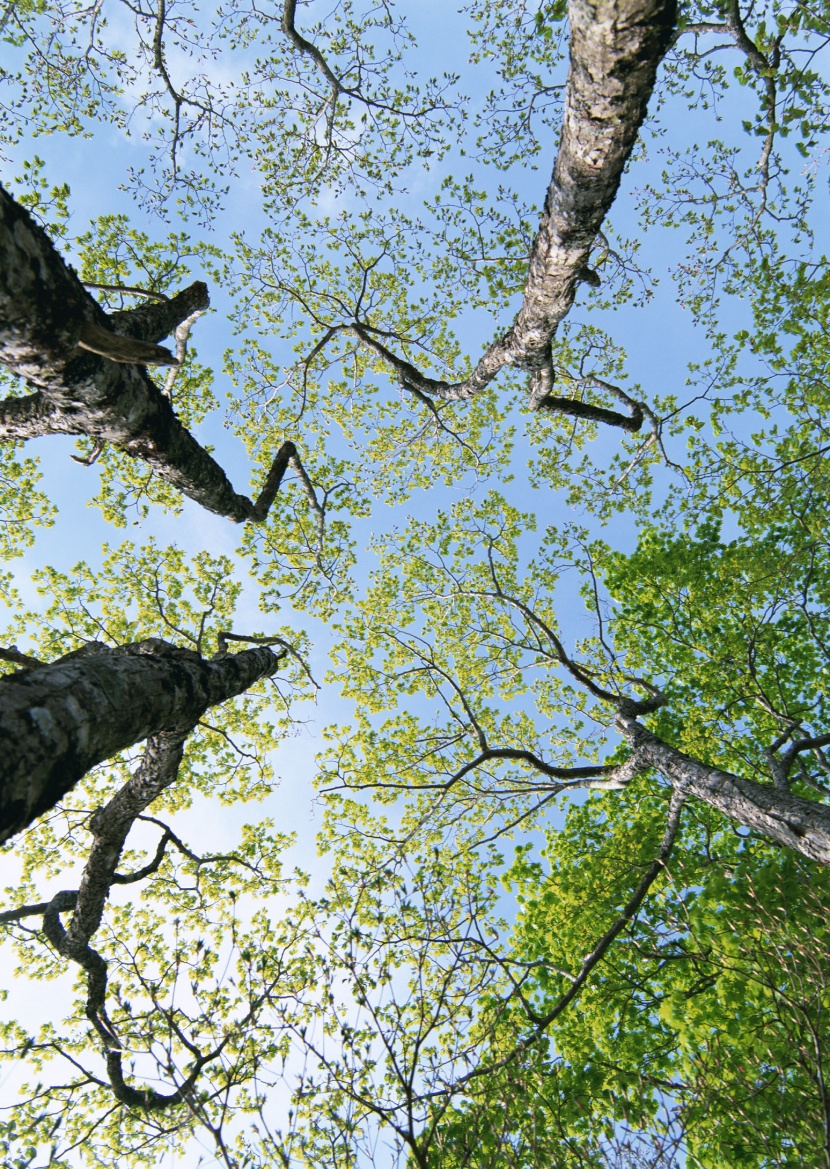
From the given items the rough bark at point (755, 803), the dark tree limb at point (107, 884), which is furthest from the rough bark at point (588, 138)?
the dark tree limb at point (107, 884)

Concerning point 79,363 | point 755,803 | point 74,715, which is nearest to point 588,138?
point 79,363

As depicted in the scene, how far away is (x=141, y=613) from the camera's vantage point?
446 inches

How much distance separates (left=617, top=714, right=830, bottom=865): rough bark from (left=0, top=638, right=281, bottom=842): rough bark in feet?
18.4

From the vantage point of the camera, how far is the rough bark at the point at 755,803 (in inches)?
208

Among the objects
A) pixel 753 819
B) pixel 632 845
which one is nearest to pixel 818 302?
pixel 753 819

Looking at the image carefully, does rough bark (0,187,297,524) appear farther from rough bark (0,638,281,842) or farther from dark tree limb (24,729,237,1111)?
dark tree limb (24,729,237,1111)

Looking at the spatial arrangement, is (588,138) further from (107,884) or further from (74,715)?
(107,884)

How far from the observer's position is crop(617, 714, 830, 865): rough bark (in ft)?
17.3

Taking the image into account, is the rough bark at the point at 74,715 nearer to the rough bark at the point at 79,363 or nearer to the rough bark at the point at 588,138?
the rough bark at the point at 79,363

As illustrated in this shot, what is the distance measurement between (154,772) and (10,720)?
380 centimetres

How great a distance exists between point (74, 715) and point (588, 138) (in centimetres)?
522

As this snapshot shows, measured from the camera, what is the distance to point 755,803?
584 centimetres

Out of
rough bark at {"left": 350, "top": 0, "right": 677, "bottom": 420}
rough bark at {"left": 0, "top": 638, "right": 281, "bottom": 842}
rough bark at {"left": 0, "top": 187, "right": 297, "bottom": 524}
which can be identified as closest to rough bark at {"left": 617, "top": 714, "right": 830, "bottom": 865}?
rough bark at {"left": 350, "top": 0, "right": 677, "bottom": 420}

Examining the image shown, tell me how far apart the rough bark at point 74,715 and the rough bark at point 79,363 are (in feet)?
6.96
